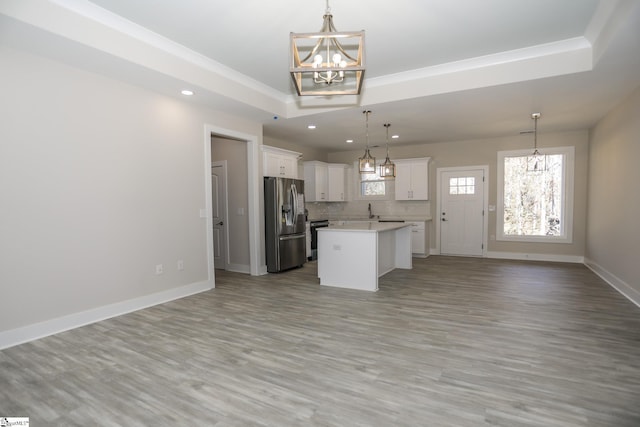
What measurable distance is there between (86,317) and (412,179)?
6.66 metres

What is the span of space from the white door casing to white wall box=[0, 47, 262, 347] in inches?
220

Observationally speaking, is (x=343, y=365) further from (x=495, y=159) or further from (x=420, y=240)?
(x=495, y=159)

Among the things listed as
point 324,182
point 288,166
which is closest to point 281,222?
point 288,166

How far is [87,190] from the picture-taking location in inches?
136

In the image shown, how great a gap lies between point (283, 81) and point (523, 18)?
292 cm

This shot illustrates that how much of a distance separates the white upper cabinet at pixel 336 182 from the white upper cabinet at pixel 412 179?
1.38 m

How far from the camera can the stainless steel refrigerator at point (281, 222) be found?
18.8ft

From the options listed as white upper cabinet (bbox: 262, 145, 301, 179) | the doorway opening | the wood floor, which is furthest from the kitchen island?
white upper cabinet (bbox: 262, 145, 301, 179)

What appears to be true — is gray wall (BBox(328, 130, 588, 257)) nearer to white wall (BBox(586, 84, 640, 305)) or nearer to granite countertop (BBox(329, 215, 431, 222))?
white wall (BBox(586, 84, 640, 305))

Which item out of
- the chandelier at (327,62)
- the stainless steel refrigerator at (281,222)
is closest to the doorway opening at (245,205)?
the stainless steel refrigerator at (281,222)

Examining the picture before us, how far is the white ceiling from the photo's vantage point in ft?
9.42

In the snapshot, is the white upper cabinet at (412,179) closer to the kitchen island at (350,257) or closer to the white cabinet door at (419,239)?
the white cabinet door at (419,239)

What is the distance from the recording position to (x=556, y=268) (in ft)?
19.7

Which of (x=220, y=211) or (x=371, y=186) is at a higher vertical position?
(x=371, y=186)
